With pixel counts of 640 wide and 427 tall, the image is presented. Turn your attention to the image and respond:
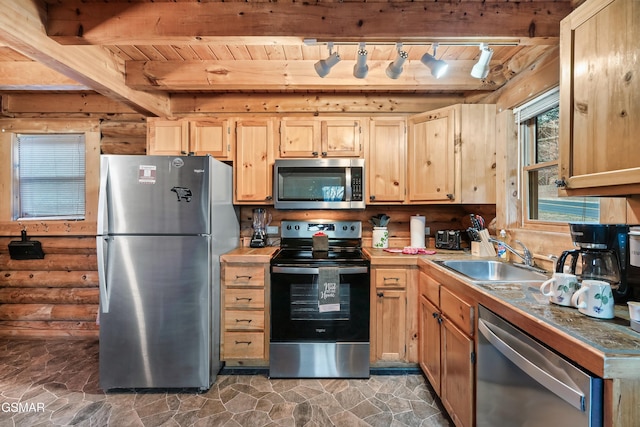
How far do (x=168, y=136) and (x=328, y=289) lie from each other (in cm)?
206

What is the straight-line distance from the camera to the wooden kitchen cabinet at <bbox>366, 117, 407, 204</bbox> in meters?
2.59

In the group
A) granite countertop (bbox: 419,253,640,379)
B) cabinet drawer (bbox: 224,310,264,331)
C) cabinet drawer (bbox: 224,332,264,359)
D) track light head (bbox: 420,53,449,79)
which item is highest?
track light head (bbox: 420,53,449,79)

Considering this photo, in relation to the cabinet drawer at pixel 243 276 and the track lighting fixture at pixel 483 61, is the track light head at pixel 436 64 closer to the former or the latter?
the track lighting fixture at pixel 483 61

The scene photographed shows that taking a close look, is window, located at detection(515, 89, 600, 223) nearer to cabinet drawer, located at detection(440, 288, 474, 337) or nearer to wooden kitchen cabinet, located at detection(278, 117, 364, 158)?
cabinet drawer, located at detection(440, 288, 474, 337)

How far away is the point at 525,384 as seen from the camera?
3.46ft

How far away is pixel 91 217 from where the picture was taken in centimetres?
289

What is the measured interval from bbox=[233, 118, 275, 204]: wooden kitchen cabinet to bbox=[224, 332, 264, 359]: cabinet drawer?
1.17 meters

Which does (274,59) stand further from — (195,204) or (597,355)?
(597,355)

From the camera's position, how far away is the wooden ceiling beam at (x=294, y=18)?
166 cm

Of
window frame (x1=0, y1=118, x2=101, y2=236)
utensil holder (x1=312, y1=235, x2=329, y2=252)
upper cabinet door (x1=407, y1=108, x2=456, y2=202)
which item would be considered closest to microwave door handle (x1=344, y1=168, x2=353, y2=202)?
utensil holder (x1=312, y1=235, x2=329, y2=252)

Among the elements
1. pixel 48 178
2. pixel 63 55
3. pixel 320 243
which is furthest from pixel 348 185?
pixel 48 178

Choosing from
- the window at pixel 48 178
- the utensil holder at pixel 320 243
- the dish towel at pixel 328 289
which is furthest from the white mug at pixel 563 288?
the window at pixel 48 178

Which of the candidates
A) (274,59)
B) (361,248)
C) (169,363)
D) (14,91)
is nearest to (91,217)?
(14,91)

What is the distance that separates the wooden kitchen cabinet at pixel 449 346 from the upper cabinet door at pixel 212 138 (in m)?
2.07
